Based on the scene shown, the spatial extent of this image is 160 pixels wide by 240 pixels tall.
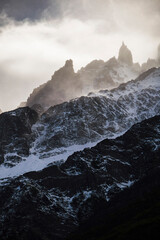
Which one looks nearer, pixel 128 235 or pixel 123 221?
pixel 128 235

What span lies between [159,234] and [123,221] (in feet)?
204

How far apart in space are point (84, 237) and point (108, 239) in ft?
138

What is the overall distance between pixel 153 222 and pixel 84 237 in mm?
48684

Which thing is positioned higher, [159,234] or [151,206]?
[151,206]

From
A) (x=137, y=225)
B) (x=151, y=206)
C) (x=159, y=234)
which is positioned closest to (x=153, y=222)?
(x=137, y=225)

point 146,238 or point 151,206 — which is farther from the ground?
point 151,206

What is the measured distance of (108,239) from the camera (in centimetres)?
15300

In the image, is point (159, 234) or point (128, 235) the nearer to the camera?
point (159, 234)

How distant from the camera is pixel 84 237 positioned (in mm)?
193500

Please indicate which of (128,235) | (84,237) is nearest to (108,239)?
(128,235)

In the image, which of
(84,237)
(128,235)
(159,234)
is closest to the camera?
(159,234)

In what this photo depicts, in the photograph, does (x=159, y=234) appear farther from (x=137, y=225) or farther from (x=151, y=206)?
(x=151, y=206)

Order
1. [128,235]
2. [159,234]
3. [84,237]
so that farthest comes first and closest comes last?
[84,237] → [128,235] → [159,234]

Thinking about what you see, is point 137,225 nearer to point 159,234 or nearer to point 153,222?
point 153,222
